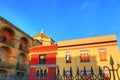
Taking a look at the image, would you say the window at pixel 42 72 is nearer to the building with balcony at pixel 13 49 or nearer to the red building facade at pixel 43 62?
the red building facade at pixel 43 62

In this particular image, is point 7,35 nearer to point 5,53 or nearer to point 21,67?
point 5,53

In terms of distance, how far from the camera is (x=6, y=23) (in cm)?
3256

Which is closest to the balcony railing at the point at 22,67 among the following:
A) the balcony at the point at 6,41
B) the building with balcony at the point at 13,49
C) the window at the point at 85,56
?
the building with balcony at the point at 13,49

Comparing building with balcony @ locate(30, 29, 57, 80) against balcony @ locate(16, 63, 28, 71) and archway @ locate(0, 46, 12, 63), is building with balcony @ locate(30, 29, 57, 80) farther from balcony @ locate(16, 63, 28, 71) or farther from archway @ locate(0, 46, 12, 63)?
balcony @ locate(16, 63, 28, 71)

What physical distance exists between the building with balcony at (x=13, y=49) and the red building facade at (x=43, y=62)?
6125mm

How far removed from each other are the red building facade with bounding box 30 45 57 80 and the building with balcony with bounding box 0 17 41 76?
612 centimetres

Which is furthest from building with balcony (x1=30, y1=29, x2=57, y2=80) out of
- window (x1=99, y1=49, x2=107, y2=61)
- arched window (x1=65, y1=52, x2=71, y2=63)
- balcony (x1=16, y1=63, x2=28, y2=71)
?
balcony (x1=16, y1=63, x2=28, y2=71)

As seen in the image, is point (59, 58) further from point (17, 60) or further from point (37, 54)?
point (17, 60)

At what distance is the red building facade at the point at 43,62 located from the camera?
85.0 feet

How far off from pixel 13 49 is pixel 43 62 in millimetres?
11439

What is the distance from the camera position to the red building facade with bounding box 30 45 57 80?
25895mm

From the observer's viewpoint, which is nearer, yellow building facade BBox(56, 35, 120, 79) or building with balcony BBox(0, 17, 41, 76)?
yellow building facade BBox(56, 35, 120, 79)

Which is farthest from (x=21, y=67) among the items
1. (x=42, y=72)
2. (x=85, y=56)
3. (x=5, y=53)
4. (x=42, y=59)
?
(x=85, y=56)

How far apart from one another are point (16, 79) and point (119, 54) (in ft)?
63.5
